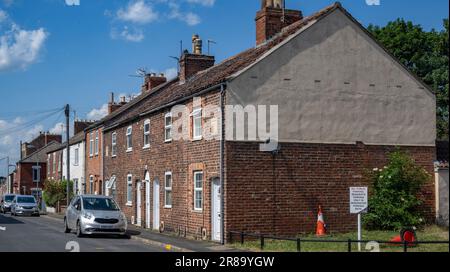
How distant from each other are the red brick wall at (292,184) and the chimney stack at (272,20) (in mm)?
6069

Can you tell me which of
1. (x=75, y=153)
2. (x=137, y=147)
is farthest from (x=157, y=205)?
(x=75, y=153)

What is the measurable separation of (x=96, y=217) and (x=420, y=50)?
2379cm

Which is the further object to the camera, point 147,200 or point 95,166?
point 95,166

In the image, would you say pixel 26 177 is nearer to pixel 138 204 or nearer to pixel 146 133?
pixel 138 204

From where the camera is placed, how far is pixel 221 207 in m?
21.8

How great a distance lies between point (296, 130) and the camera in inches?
891

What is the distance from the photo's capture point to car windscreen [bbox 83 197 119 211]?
25484mm

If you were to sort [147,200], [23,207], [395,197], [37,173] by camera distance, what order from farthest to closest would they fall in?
[37,173], [23,207], [147,200], [395,197]

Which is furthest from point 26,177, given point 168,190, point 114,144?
A: point 168,190

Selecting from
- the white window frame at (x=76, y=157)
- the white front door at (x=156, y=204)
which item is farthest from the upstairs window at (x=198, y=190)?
the white window frame at (x=76, y=157)

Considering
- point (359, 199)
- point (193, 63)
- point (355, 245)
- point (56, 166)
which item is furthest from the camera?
point (56, 166)

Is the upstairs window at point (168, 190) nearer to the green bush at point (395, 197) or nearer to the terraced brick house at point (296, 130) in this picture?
the terraced brick house at point (296, 130)
